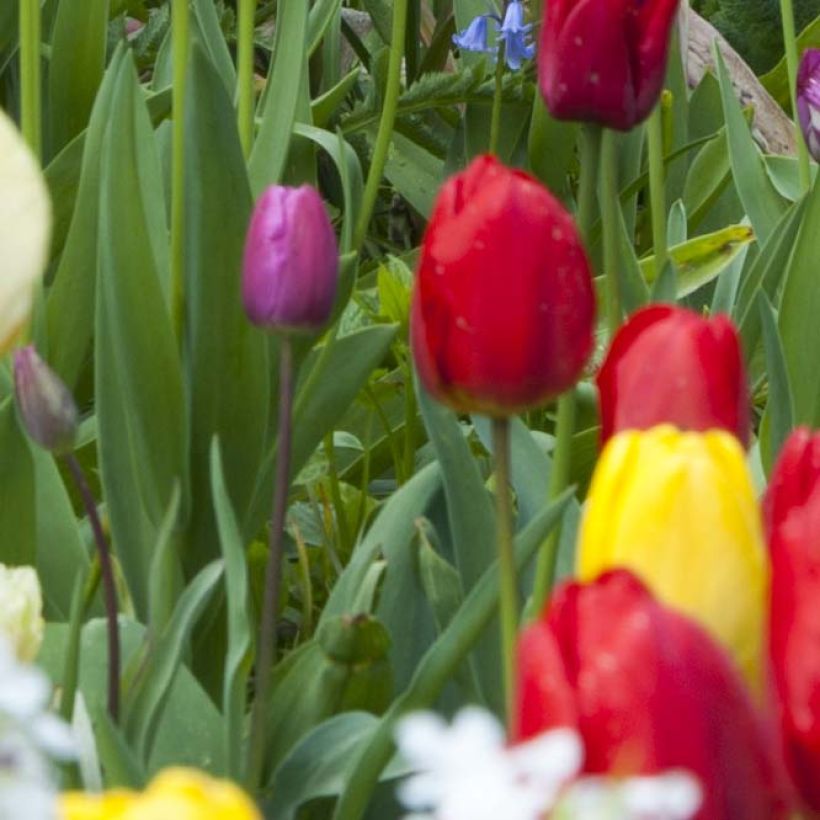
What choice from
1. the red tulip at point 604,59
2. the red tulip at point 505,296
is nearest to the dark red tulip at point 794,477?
the red tulip at point 505,296

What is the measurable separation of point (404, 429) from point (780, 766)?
1061 mm

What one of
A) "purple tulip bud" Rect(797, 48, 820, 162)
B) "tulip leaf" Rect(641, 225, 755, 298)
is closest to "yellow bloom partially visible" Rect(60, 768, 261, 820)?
"purple tulip bud" Rect(797, 48, 820, 162)

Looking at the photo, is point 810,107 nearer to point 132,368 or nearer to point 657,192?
point 657,192

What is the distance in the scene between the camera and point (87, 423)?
48.7 inches

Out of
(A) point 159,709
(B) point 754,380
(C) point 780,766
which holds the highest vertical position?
(C) point 780,766

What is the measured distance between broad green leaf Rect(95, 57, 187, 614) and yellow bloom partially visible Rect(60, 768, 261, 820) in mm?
715

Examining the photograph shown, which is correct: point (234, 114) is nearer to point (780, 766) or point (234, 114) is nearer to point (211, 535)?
point (211, 535)

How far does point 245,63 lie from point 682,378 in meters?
0.59

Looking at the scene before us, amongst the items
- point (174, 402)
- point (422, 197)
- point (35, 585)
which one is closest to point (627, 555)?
point (35, 585)

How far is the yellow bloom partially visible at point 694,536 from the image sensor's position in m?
0.34

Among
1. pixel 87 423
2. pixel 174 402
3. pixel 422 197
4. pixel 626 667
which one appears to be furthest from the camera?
pixel 422 197

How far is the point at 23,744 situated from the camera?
197 millimetres

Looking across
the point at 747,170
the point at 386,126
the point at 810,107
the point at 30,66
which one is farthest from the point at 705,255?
the point at 30,66

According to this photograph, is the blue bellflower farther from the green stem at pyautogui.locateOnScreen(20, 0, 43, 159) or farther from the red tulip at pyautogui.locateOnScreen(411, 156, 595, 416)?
the red tulip at pyautogui.locateOnScreen(411, 156, 595, 416)
